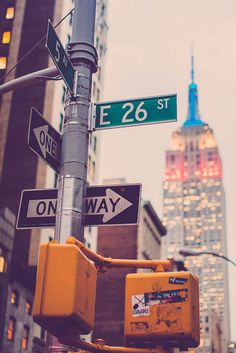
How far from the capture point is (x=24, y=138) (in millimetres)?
72812

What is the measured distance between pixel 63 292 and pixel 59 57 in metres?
3.26

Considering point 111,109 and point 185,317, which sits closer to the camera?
point 185,317

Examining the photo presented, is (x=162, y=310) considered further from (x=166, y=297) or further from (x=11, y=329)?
(x=11, y=329)

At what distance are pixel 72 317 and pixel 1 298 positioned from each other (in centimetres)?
4714

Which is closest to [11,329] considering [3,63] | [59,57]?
[3,63]

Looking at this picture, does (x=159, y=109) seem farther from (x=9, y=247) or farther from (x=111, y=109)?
(x=9, y=247)

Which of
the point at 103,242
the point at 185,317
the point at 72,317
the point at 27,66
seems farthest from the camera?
the point at 103,242

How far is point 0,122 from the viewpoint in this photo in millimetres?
75000

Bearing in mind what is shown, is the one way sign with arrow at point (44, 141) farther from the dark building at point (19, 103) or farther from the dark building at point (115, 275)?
the dark building at point (115, 275)

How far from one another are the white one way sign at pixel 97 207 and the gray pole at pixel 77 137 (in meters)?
0.18

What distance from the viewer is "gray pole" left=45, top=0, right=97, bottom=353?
6137mm

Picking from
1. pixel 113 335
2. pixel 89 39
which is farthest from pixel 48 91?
pixel 89 39

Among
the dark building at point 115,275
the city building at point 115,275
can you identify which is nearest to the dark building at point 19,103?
the city building at point 115,275

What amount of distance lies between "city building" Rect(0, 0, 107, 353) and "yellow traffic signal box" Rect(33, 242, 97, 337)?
45.8 meters
